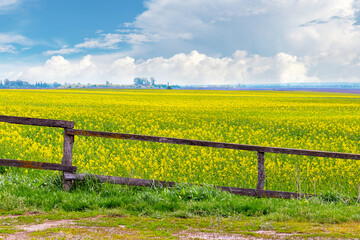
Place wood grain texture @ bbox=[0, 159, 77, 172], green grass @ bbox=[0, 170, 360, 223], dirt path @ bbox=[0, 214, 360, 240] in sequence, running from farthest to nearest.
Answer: wood grain texture @ bbox=[0, 159, 77, 172]
green grass @ bbox=[0, 170, 360, 223]
dirt path @ bbox=[0, 214, 360, 240]

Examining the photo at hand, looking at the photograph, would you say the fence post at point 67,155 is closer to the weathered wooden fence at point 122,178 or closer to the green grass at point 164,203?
the weathered wooden fence at point 122,178

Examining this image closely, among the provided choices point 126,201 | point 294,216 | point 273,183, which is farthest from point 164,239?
point 273,183

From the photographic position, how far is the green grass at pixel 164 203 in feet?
22.9

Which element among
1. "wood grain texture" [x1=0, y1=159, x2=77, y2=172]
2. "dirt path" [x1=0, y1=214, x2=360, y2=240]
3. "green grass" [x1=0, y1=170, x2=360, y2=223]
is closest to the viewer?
"dirt path" [x1=0, y1=214, x2=360, y2=240]

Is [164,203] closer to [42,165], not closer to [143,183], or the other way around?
[143,183]

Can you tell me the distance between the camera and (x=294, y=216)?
693 cm

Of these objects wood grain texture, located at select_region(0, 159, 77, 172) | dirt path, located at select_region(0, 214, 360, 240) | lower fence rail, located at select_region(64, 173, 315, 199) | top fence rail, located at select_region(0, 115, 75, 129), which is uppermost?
top fence rail, located at select_region(0, 115, 75, 129)

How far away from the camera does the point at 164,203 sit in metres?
7.34

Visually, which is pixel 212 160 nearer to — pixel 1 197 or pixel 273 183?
pixel 273 183

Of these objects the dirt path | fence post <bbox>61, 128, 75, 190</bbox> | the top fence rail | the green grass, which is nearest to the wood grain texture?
fence post <bbox>61, 128, 75, 190</bbox>

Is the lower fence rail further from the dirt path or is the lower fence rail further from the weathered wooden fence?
the dirt path

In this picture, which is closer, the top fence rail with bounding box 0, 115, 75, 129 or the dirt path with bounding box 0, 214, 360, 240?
the dirt path with bounding box 0, 214, 360, 240

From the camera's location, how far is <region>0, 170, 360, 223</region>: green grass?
6.97 metres

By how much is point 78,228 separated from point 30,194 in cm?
232
